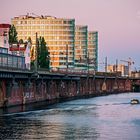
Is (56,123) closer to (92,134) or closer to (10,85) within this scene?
(92,134)

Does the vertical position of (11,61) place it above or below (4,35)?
below

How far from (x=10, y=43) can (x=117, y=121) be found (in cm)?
9458

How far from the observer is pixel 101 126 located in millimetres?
92812

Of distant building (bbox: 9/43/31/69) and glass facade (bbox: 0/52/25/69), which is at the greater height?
distant building (bbox: 9/43/31/69)

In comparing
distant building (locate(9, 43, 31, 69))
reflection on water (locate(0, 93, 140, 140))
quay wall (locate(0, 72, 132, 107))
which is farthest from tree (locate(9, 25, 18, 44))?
reflection on water (locate(0, 93, 140, 140))

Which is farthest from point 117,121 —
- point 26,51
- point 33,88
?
point 26,51

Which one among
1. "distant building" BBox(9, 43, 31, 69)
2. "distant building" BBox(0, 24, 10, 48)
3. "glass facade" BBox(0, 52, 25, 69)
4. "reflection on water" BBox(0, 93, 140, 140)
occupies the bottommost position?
"reflection on water" BBox(0, 93, 140, 140)

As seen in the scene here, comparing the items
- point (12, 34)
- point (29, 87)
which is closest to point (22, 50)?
point (12, 34)

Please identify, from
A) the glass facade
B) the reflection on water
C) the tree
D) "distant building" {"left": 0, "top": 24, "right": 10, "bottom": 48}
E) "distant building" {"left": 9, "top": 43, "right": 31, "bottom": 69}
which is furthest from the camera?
the tree

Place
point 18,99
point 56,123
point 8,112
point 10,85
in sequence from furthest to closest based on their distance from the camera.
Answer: point 18,99, point 10,85, point 8,112, point 56,123

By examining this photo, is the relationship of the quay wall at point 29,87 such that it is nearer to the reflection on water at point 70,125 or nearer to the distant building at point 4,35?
the distant building at point 4,35

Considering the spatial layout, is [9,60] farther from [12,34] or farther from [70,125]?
[70,125]

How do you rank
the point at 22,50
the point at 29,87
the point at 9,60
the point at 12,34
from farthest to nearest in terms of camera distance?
the point at 12,34 → the point at 22,50 → the point at 29,87 → the point at 9,60

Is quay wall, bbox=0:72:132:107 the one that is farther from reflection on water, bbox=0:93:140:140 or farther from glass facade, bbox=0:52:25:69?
reflection on water, bbox=0:93:140:140
